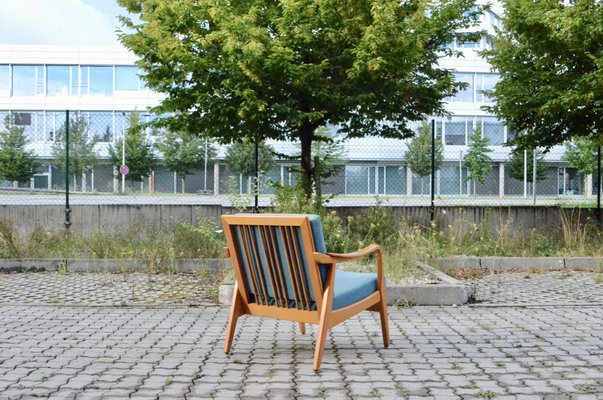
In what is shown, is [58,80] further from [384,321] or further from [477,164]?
[384,321]

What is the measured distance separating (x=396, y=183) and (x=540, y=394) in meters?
Result: 11.4

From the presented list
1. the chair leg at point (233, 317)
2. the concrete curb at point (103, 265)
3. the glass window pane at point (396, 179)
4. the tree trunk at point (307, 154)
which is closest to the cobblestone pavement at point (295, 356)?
the chair leg at point (233, 317)

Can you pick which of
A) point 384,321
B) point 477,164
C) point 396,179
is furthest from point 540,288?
point 477,164

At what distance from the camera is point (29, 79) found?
173 feet

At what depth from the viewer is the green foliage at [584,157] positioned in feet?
46.5

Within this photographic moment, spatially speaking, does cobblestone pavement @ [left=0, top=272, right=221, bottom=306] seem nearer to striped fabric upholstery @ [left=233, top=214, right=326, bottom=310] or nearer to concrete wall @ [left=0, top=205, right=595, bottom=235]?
concrete wall @ [left=0, top=205, right=595, bottom=235]

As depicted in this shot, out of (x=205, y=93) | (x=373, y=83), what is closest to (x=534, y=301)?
(x=373, y=83)

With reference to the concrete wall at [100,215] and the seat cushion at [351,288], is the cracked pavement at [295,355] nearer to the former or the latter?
the seat cushion at [351,288]

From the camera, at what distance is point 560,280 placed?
1017 cm

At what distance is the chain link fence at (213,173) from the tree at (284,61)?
1204mm

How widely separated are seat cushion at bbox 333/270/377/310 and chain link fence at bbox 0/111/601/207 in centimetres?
701

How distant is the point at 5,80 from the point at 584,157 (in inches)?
1773

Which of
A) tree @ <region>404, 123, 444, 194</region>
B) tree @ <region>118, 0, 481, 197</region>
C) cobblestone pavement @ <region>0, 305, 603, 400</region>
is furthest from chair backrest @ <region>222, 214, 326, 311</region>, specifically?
tree @ <region>404, 123, 444, 194</region>

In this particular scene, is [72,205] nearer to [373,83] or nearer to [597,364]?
[373,83]
